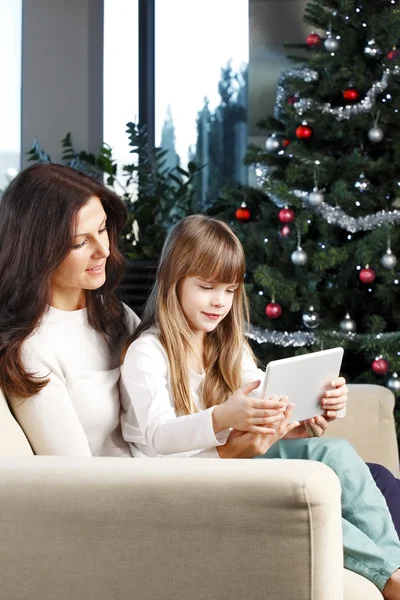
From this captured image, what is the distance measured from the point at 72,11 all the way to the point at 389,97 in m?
2.00

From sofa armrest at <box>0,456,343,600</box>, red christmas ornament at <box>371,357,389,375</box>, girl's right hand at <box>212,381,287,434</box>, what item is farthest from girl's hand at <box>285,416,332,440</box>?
red christmas ornament at <box>371,357,389,375</box>

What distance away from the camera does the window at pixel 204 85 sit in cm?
470

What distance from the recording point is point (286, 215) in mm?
3613

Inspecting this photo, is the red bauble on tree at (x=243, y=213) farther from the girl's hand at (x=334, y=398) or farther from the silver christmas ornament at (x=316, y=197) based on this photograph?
the girl's hand at (x=334, y=398)

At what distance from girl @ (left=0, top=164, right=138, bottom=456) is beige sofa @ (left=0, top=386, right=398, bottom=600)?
1.28 ft

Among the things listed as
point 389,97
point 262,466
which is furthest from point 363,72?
point 262,466

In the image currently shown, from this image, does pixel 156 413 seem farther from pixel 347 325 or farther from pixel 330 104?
pixel 330 104

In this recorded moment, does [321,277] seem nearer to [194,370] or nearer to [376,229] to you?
[376,229]

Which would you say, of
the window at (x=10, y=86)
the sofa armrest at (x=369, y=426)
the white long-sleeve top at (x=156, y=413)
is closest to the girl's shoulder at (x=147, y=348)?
the white long-sleeve top at (x=156, y=413)

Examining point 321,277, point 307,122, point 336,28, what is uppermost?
point 336,28

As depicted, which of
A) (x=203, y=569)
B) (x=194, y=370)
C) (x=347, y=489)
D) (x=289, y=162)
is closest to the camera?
(x=203, y=569)

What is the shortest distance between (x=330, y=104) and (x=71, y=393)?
7.35ft

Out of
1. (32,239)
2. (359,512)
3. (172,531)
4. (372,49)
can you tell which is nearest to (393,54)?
(372,49)

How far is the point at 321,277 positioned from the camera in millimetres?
3641
